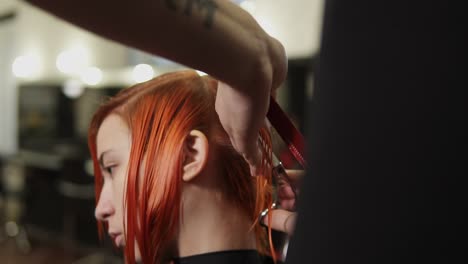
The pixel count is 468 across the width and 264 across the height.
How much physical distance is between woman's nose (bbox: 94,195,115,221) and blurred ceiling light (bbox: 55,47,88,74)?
3616mm

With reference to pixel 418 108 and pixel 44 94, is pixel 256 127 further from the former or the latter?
pixel 44 94

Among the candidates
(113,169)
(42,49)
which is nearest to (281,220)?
(113,169)

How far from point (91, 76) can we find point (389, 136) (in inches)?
154

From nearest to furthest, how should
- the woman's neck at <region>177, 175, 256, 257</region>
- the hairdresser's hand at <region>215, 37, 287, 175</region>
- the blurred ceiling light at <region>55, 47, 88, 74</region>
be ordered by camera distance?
the hairdresser's hand at <region>215, 37, 287, 175</region> < the woman's neck at <region>177, 175, 256, 257</region> < the blurred ceiling light at <region>55, 47, 88, 74</region>

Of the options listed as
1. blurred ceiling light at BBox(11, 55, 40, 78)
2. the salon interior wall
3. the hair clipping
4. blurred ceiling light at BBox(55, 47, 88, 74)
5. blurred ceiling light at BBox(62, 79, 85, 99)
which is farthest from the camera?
blurred ceiling light at BBox(11, 55, 40, 78)

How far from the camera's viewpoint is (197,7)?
30 cm

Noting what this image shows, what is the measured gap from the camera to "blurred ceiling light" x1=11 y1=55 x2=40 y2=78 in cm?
445

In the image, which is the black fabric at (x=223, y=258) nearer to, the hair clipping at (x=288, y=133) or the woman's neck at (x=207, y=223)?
the woman's neck at (x=207, y=223)

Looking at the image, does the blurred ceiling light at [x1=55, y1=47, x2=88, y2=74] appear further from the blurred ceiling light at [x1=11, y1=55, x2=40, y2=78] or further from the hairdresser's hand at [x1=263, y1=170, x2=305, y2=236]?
the hairdresser's hand at [x1=263, y1=170, x2=305, y2=236]

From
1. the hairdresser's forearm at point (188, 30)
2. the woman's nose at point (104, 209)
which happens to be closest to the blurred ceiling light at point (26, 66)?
the woman's nose at point (104, 209)

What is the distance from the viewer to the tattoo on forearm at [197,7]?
0.93 feet

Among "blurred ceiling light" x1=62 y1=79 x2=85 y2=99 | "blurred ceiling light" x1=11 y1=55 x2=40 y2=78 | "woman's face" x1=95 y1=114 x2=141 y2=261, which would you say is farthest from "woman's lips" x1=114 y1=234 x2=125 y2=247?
"blurred ceiling light" x1=11 y1=55 x2=40 y2=78

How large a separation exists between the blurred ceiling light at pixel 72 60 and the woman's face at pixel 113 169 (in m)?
3.61

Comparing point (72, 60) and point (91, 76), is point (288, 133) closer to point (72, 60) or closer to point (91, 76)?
point (91, 76)
